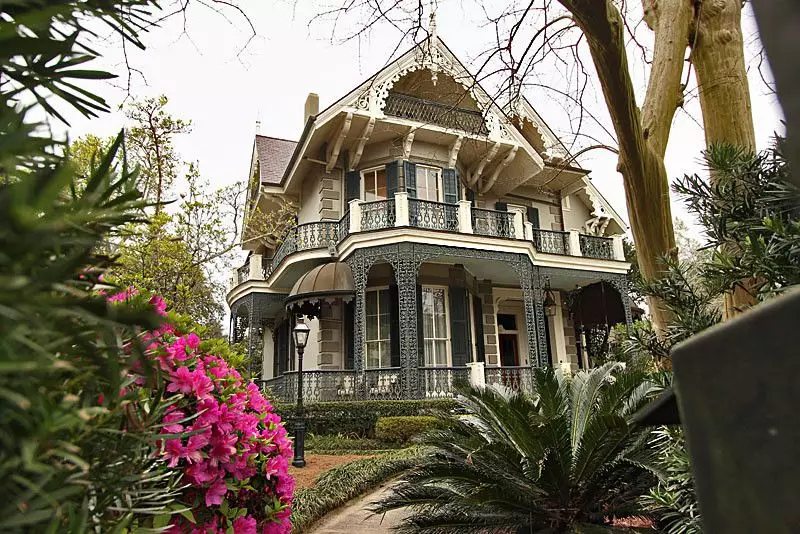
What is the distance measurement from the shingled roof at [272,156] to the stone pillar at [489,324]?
25.5 ft

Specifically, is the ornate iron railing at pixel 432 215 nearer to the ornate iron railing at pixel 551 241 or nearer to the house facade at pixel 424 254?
the house facade at pixel 424 254

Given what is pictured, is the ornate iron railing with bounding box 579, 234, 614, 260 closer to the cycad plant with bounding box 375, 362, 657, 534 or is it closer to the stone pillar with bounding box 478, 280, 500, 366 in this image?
the stone pillar with bounding box 478, 280, 500, 366

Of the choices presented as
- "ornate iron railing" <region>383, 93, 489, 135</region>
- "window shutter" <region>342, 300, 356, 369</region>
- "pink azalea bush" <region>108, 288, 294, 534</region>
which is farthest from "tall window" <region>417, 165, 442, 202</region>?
"pink azalea bush" <region>108, 288, 294, 534</region>

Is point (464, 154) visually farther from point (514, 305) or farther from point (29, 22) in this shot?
point (29, 22)

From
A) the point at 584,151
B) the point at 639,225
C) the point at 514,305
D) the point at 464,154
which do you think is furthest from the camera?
the point at 514,305

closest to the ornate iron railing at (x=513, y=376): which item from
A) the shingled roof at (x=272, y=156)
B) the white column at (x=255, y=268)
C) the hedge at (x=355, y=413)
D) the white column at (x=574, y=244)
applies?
the hedge at (x=355, y=413)

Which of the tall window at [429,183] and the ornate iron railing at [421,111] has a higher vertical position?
the ornate iron railing at [421,111]

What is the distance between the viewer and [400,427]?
11414mm

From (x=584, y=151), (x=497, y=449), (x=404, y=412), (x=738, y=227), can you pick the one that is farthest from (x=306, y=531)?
(x=404, y=412)

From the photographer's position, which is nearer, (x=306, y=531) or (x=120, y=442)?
(x=120, y=442)

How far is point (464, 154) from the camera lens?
15.9 m

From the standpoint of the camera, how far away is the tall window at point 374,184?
593 inches

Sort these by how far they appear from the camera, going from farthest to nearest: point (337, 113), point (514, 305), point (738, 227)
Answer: point (514, 305), point (337, 113), point (738, 227)

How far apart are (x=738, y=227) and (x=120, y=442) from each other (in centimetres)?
230
